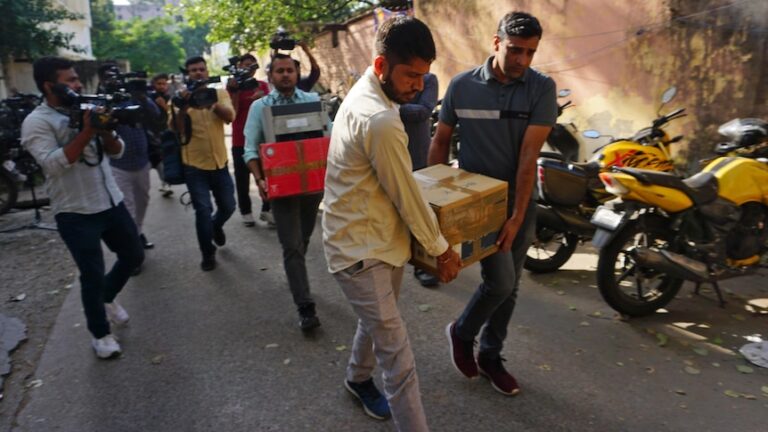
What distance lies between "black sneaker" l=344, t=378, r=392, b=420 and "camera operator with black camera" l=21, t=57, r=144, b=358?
68.9 inches

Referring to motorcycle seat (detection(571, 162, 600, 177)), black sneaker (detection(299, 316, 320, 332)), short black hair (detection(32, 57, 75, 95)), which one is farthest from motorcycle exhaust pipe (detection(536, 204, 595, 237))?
short black hair (detection(32, 57, 75, 95))

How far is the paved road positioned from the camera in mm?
2783

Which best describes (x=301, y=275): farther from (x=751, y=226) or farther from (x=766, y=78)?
(x=766, y=78)

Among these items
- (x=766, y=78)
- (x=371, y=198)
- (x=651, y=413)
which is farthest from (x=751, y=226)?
(x=371, y=198)

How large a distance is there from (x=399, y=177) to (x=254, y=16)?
41.0ft

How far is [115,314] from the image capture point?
12.7 feet

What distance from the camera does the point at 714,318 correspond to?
12.3ft

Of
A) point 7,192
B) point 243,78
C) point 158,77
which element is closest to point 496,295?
point 243,78

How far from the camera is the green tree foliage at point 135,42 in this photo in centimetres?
3588

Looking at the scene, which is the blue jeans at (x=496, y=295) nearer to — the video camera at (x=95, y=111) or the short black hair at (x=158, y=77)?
the video camera at (x=95, y=111)

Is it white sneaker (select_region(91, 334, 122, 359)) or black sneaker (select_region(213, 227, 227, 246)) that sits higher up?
black sneaker (select_region(213, 227, 227, 246))

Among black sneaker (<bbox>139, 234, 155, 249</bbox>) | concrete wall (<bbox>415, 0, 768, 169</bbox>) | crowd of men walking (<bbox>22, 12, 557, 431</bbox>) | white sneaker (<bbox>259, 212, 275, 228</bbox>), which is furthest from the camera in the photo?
white sneaker (<bbox>259, 212, 275, 228</bbox>)

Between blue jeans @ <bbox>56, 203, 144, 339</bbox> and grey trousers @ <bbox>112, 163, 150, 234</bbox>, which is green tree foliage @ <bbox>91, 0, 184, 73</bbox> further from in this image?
blue jeans @ <bbox>56, 203, 144, 339</bbox>

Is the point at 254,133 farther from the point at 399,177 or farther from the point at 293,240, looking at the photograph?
the point at 399,177
